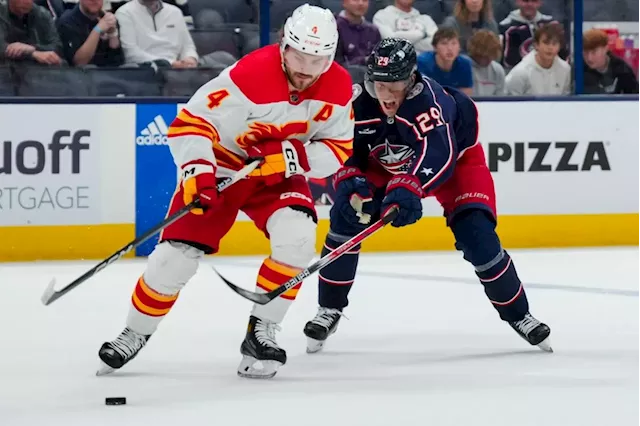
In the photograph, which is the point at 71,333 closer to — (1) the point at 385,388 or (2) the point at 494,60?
(1) the point at 385,388

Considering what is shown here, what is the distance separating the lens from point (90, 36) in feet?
20.9

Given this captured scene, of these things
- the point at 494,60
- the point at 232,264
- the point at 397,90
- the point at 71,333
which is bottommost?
the point at 232,264

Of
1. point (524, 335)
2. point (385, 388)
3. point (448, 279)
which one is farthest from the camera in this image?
point (448, 279)

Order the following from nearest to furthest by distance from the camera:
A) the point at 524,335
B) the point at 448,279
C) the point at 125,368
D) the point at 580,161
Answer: the point at 125,368 → the point at 524,335 → the point at 448,279 → the point at 580,161

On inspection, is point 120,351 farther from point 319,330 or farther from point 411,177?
point 411,177

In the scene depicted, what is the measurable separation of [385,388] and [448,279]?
7.57ft

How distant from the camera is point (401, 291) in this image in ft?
17.4

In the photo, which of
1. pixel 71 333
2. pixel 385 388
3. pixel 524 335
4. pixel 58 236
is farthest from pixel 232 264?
pixel 385 388

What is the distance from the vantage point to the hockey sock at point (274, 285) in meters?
3.54

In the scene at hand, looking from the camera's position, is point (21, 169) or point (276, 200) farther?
point (21, 169)

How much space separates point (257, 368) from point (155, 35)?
3.37m

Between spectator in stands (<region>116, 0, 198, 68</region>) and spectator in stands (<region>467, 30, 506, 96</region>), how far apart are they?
5.11 ft

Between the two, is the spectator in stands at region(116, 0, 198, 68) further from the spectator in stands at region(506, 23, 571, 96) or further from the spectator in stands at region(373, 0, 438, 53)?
the spectator in stands at region(506, 23, 571, 96)

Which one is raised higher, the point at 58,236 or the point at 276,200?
the point at 276,200
